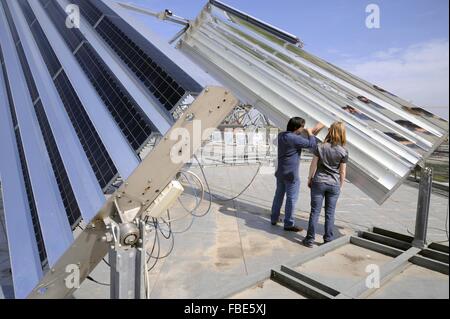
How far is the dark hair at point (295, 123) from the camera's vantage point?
14.3ft

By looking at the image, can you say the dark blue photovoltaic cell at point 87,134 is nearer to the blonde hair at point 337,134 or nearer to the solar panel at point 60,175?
the solar panel at point 60,175

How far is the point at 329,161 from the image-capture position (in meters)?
3.90

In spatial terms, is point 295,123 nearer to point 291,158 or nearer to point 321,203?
point 291,158

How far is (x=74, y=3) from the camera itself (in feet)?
15.0

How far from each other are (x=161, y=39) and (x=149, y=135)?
1253 millimetres

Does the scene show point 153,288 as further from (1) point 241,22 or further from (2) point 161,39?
(1) point 241,22

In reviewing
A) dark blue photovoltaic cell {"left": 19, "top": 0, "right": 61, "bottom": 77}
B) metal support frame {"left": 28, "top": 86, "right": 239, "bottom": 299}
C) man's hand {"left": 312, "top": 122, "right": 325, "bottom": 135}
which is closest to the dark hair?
man's hand {"left": 312, "top": 122, "right": 325, "bottom": 135}

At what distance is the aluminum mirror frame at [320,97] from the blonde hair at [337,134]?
0.48 metres

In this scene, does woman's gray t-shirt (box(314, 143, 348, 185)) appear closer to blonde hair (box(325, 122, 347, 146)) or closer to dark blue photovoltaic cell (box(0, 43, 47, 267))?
blonde hair (box(325, 122, 347, 146))

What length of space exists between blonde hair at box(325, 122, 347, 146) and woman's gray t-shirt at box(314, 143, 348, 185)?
0.18 ft

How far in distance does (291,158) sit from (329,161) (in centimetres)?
77

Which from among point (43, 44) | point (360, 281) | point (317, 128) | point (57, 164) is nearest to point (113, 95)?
point (57, 164)

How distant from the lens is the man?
4.36 metres
